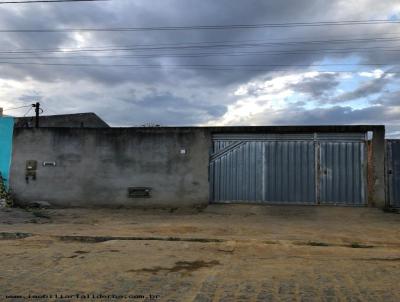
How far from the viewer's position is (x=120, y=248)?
8.83 meters

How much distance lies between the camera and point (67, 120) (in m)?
29.0

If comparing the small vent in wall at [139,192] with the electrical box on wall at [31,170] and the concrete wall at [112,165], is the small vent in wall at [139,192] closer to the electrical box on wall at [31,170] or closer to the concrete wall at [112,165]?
the concrete wall at [112,165]

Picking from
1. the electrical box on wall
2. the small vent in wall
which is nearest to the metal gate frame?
the small vent in wall

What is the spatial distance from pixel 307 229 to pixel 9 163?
12145mm

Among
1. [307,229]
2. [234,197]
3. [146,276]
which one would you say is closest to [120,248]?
[146,276]

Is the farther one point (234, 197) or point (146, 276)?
point (234, 197)

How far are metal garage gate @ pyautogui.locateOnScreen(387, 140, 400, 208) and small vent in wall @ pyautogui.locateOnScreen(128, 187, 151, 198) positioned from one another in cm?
828

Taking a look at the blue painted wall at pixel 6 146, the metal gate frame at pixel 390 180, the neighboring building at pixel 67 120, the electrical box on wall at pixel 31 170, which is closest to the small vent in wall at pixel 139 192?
the electrical box on wall at pixel 31 170

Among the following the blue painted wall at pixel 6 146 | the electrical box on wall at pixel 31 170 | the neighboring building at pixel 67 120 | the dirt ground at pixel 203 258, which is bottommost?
the dirt ground at pixel 203 258

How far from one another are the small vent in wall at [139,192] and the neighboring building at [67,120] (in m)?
10.8

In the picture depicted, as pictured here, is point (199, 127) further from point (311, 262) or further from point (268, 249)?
point (311, 262)

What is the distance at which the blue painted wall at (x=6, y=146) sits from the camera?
1819 cm

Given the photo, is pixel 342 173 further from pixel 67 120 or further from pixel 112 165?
pixel 67 120

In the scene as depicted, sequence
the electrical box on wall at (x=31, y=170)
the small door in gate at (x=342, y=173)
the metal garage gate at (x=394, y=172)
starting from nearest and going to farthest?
the metal garage gate at (x=394, y=172), the small door in gate at (x=342, y=173), the electrical box on wall at (x=31, y=170)
